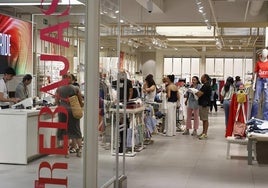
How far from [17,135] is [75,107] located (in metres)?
3.29

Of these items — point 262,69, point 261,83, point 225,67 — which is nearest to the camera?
point 262,69

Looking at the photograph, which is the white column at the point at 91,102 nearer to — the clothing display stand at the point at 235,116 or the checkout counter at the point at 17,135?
the checkout counter at the point at 17,135

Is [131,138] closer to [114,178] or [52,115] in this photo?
[114,178]

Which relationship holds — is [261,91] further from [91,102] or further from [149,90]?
[91,102]

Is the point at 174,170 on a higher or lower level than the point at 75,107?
lower

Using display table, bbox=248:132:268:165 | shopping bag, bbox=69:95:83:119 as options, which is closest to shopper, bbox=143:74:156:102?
display table, bbox=248:132:268:165

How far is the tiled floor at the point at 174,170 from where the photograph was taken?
246 inches

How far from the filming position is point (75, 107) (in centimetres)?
480

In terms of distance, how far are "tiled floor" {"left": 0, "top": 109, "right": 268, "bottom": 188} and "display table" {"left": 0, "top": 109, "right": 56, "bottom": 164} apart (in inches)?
7.7

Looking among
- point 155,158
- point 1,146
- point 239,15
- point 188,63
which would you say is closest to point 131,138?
point 155,158

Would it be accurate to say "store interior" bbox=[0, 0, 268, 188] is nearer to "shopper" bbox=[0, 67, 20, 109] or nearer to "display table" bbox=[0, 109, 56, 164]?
"display table" bbox=[0, 109, 56, 164]

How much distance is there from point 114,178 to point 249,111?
4.73 meters

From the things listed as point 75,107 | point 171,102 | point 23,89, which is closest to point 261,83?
point 171,102

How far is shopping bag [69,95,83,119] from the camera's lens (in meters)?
4.73
